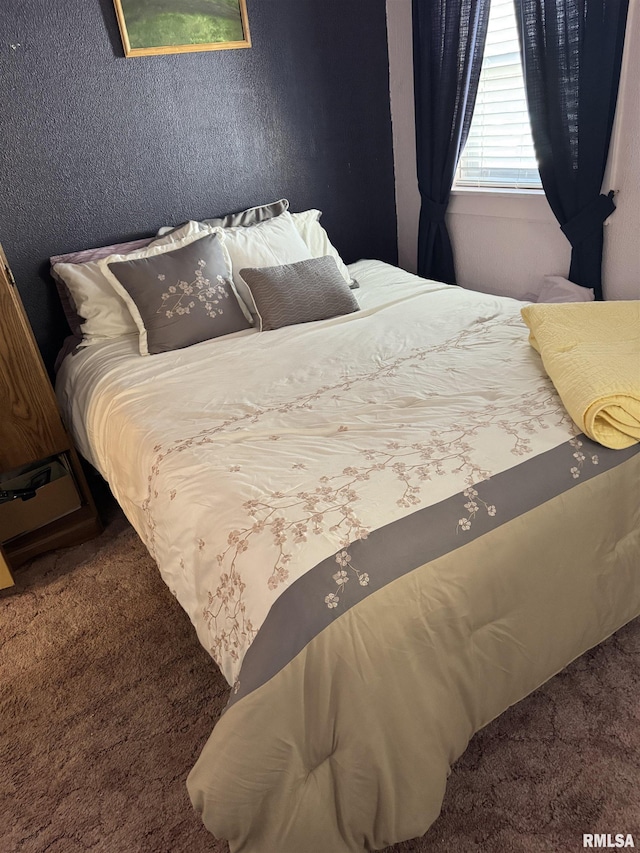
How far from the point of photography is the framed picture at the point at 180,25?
7.91 ft

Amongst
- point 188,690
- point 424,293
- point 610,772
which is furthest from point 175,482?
point 424,293

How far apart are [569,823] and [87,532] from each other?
6.01 ft

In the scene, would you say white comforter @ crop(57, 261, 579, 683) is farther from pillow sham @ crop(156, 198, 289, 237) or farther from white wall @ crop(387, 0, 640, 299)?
pillow sham @ crop(156, 198, 289, 237)

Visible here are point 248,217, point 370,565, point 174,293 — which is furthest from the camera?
point 248,217

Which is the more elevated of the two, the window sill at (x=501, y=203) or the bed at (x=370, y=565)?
the window sill at (x=501, y=203)

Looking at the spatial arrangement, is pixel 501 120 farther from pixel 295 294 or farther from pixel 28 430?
pixel 28 430

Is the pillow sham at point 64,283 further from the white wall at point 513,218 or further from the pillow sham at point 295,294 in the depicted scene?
the white wall at point 513,218

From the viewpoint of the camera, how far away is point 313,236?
2.82 metres

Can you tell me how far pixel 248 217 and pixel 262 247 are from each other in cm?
33

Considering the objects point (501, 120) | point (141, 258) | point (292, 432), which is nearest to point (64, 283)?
point (141, 258)

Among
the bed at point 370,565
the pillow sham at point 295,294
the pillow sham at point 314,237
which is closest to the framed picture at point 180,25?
the pillow sham at point 314,237

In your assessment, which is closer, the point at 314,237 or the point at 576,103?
the point at 576,103

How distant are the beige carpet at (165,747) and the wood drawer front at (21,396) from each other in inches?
23.2

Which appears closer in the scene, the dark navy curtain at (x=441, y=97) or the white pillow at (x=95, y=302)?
the white pillow at (x=95, y=302)
